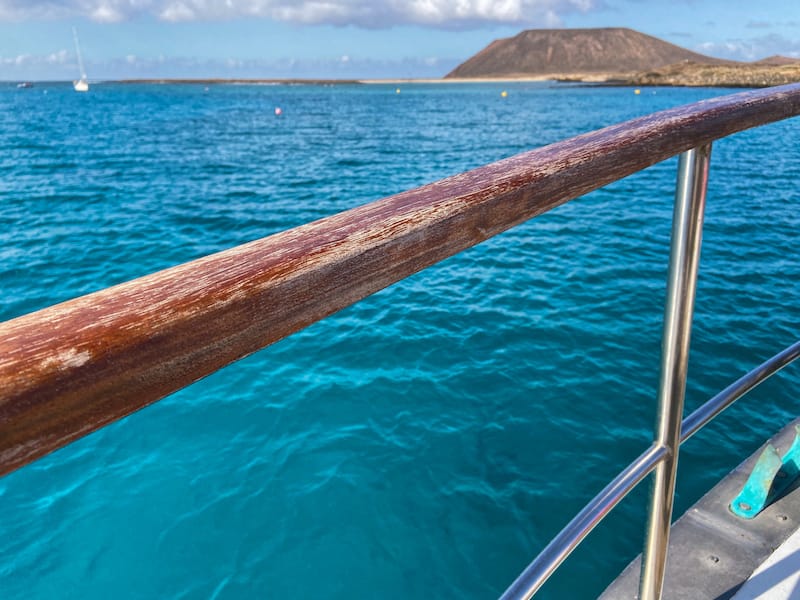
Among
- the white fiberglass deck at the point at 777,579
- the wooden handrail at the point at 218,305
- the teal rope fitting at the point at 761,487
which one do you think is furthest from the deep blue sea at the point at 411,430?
the wooden handrail at the point at 218,305

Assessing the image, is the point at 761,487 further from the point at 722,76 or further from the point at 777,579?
the point at 722,76

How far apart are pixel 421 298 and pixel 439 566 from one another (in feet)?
19.1

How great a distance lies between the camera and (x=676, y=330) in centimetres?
118

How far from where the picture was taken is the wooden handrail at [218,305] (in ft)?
1.38

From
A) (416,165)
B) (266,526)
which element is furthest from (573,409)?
(416,165)

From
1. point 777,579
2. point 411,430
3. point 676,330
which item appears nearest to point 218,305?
point 676,330

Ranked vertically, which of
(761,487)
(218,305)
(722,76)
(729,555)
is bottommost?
(729,555)

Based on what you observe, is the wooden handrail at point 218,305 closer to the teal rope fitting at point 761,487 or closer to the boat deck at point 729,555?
the boat deck at point 729,555

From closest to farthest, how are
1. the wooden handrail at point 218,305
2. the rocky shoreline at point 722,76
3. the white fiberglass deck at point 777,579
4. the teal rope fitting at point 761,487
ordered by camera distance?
1. the wooden handrail at point 218,305
2. the white fiberglass deck at point 777,579
3. the teal rope fitting at point 761,487
4. the rocky shoreline at point 722,76

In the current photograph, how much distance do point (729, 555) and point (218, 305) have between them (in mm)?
2115

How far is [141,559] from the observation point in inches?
172

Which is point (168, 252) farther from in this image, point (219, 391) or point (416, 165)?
point (416, 165)

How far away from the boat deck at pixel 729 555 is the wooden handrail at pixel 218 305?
1.58 meters

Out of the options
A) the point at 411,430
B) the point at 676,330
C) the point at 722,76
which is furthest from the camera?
the point at 722,76
